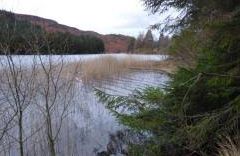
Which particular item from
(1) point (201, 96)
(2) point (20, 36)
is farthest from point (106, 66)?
(1) point (201, 96)

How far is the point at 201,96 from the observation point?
6.31 m

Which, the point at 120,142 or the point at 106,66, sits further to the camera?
the point at 106,66

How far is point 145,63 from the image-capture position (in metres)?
28.4

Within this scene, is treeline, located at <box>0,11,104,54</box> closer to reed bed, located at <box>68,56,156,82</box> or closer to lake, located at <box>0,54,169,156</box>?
lake, located at <box>0,54,169,156</box>

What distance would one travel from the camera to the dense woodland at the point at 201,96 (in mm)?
5305

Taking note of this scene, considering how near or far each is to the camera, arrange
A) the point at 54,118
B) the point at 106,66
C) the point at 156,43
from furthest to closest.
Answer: the point at 106,66 → the point at 156,43 → the point at 54,118

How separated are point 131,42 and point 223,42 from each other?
53.4 m

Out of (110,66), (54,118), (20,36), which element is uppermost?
(20,36)

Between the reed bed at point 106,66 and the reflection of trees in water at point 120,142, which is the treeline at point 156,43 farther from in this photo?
the reflection of trees in water at point 120,142

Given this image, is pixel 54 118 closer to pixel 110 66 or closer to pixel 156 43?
pixel 156 43

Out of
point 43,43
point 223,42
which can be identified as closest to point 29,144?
point 43,43

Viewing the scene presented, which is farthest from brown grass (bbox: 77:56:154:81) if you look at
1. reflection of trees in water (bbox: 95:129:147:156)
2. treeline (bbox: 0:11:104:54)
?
treeline (bbox: 0:11:104:54)

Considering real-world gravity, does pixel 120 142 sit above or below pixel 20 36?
below

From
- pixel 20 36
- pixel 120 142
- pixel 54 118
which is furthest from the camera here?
pixel 54 118
